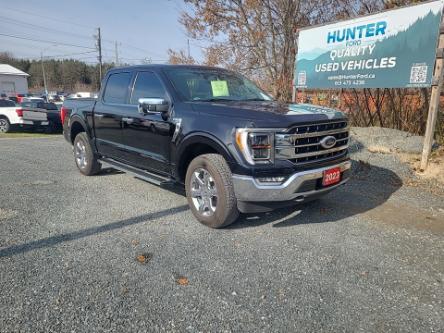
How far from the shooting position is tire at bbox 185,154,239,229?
3.65 m

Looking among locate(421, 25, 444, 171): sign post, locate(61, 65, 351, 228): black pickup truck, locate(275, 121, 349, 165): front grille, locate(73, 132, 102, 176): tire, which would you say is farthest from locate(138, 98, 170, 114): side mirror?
locate(421, 25, 444, 171): sign post

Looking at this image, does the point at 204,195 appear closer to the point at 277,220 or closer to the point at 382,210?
the point at 277,220

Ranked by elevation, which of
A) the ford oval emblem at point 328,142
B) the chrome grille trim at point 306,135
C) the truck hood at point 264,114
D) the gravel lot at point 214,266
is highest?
the truck hood at point 264,114

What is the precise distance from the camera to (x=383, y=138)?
7.89m

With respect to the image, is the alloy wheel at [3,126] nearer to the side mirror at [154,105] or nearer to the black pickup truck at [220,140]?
the black pickup truck at [220,140]

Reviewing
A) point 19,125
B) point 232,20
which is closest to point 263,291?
point 232,20

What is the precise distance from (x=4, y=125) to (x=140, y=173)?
1221 cm

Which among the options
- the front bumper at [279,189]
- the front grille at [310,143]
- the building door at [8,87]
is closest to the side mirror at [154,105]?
the front bumper at [279,189]

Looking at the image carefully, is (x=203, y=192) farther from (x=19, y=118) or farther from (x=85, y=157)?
(x=19, y=118)

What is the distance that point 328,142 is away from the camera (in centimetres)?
386

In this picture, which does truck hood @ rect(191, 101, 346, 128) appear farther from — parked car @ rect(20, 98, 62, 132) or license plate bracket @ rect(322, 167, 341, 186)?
parked car @ rect(20, 98, 62, 132)

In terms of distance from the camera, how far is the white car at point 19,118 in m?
13.9

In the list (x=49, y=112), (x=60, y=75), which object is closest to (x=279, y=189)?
(x=49, y=112)

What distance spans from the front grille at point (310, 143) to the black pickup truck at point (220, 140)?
10 mm
